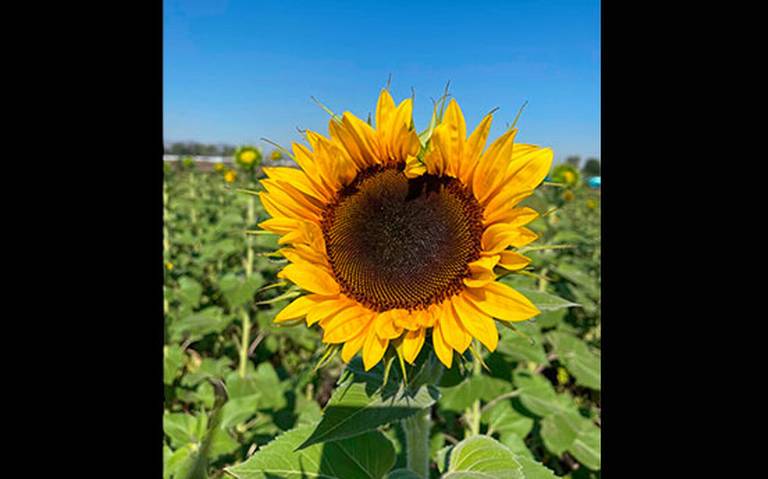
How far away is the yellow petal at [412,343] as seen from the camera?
965 mm

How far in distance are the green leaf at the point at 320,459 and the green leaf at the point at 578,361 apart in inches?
63.1

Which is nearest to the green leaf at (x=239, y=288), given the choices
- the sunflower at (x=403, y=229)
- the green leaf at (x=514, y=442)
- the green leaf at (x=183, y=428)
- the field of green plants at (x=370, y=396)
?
the field of green plants at (x=370, y=396)

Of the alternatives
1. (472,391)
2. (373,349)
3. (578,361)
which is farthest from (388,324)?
(578,361)

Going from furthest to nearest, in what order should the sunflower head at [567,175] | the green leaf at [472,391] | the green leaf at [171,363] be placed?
the sunflower head at [567,175], the green leaf at [171,363], the green leaf at [472,391]

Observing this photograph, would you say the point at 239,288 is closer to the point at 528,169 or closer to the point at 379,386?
the point at 379,386

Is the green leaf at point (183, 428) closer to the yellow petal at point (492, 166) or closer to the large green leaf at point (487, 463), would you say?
the large green leaf at point (487, 463)

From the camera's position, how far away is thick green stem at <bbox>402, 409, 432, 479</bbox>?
118cm

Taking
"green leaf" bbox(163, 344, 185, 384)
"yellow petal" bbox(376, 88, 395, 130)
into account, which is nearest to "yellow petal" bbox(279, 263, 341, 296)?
"yellow petal" bbox(376, 88, 395, 130)

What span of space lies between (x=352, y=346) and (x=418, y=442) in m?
0.34

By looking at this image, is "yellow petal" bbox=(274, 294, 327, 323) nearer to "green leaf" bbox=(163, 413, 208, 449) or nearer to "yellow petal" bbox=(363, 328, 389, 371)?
"yellow petal" bbox=(363, 328, 389, 371)

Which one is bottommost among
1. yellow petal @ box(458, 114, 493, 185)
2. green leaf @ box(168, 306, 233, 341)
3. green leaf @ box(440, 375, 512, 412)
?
green leaf @ box(440, 375, 512, 412)
